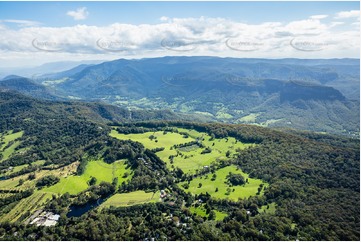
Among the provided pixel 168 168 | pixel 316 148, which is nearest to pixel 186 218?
pixel 168 168

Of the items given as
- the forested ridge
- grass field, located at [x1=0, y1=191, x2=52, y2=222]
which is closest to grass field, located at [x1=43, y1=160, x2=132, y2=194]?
the forested ridge

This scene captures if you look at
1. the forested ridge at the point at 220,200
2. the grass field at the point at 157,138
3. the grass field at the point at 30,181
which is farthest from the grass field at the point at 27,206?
the grass field at the point at 157,138

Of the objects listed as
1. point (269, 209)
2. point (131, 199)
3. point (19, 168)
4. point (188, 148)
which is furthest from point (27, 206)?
point (269, 209)

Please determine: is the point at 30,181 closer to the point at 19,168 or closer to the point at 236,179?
the point at 19,168

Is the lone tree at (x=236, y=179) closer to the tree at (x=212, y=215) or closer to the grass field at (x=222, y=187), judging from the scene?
the grass field at (x=222, y=187)

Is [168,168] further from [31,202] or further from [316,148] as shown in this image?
[316,148]

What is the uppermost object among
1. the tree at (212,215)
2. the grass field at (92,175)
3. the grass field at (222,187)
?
the tree at (212,215)

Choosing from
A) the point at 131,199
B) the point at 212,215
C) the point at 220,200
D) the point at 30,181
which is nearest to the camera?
the point at 212,215
